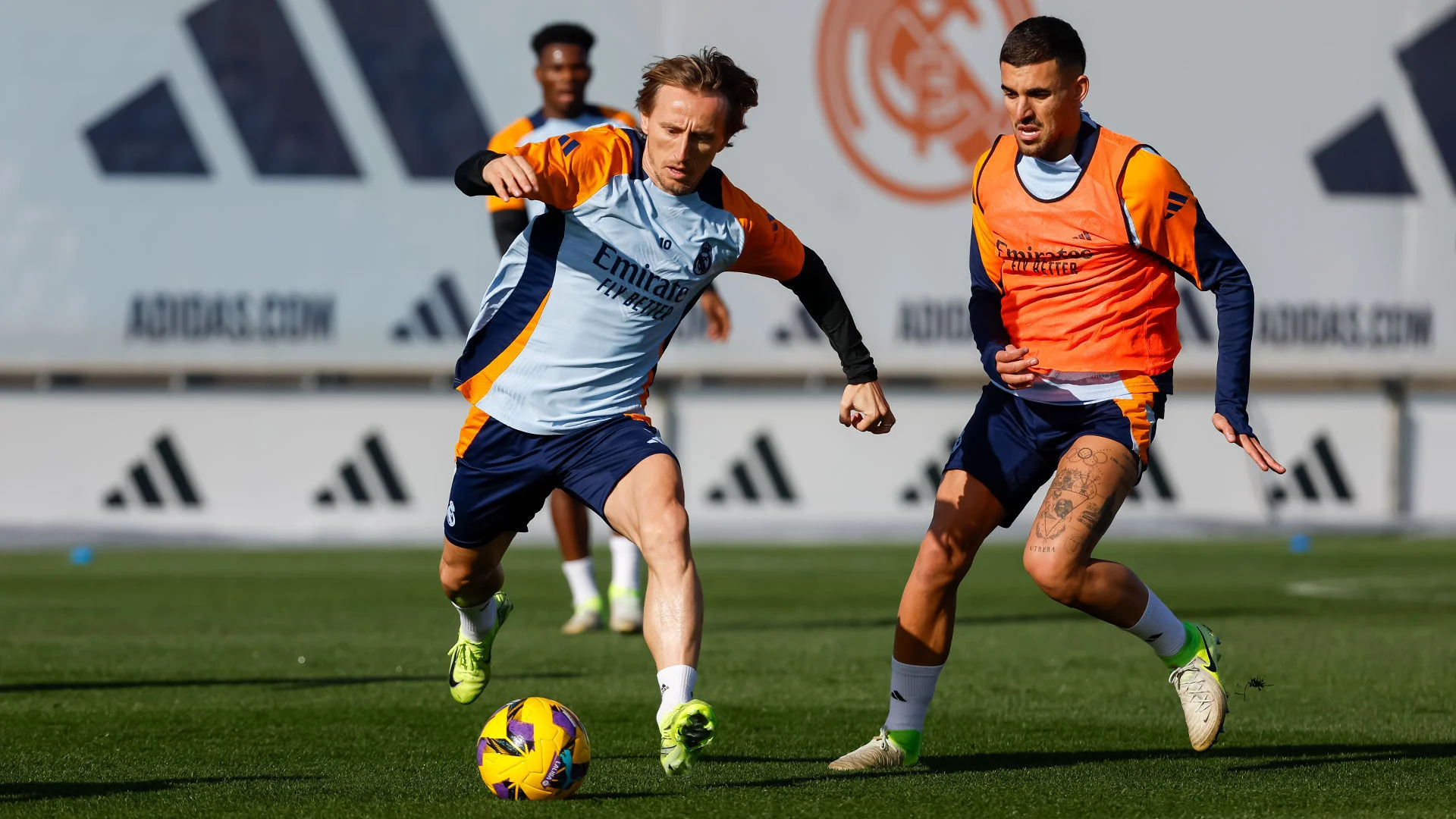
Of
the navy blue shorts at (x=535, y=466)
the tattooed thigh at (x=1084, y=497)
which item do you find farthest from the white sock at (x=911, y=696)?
the navy blue shorts at (x=535, y=466)

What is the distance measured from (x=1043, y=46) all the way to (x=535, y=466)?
1.87 metres

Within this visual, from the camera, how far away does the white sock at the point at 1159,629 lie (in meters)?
5.55

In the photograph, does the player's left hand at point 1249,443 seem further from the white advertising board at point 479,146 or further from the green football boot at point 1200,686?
the white advertising board at point 479,146

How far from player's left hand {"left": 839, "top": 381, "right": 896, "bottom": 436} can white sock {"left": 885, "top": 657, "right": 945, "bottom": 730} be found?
2.36 feet

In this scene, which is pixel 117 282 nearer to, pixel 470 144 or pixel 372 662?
pixel 470 144

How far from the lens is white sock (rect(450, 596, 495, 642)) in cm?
614

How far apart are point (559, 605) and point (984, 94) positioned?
923cm

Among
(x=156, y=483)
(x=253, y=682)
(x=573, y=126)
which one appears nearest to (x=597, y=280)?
(x=253, y=682)

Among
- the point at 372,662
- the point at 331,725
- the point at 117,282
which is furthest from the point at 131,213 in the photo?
the point at 331,725

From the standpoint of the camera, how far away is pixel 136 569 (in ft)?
48.7

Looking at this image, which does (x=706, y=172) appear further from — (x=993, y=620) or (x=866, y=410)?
(x=993, y=620)

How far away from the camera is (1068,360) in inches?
219

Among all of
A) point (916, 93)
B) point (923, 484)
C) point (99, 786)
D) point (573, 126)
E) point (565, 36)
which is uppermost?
point (565, 36)

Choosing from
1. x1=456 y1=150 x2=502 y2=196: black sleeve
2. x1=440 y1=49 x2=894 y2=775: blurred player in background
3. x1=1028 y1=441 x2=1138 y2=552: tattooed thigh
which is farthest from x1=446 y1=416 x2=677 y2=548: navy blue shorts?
x1=1028 y1=441 x2=1138 y2=552: tattooed thigh
